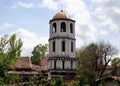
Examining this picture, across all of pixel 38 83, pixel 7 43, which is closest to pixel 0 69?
pixel 7 43

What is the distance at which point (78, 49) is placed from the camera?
263ft

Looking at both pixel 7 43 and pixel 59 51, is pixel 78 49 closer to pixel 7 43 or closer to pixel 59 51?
pixel 59 51

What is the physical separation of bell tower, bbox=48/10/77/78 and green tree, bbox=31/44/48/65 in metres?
23.6

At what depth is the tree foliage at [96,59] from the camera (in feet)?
207

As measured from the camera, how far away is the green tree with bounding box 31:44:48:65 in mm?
92669

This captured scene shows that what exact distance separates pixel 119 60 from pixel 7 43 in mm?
62609

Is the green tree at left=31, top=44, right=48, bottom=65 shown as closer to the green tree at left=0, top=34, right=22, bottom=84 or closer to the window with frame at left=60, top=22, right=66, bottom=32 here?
the window with frame at left=60, top=22, right=66, bottom=32

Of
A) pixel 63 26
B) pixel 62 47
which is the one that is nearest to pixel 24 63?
pixel 62 47

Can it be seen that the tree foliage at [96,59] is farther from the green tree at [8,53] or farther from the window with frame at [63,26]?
A: the green tree at [8,53]

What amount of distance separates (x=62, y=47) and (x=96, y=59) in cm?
802

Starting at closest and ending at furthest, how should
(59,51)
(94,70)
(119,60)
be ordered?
(94,70)
(59,51)
(119,60)

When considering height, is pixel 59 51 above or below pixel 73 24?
below

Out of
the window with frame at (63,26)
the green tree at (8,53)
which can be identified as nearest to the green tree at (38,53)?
the window with frame at (63,26)

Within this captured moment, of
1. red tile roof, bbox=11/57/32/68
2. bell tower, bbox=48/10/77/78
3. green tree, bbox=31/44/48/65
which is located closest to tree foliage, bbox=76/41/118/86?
bell tower, bbox=48/10/77/78
